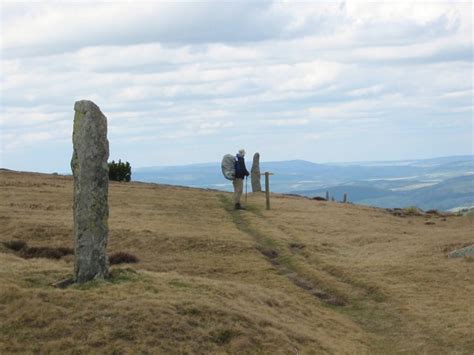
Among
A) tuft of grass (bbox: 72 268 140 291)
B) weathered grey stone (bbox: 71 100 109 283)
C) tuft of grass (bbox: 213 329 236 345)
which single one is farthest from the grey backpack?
tuft of grass (bbox: 213 329 236 345)

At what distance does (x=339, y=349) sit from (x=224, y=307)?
3255mm

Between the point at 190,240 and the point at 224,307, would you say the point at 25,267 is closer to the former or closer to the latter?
the point at 224,307

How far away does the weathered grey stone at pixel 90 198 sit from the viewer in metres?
21.6

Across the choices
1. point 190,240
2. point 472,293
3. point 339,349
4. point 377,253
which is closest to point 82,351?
point 339,349

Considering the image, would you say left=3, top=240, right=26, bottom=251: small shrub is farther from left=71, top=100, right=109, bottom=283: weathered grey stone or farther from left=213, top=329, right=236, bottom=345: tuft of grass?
left=213, top=329, right=236, bottom=345: tuft of grass

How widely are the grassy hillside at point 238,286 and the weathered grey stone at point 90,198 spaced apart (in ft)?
2.33

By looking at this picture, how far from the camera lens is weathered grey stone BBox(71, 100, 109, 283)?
21.6 m

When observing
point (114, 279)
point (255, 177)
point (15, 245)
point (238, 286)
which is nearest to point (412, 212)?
point (255, 177)

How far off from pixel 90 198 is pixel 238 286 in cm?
546

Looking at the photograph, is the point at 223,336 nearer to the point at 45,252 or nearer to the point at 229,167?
the point at 45,252

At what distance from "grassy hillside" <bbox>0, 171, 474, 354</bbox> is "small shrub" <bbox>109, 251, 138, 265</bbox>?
2.07 feet

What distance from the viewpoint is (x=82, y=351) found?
1688 cm

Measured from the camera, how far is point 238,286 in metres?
23.3

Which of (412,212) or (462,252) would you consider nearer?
(462,252)
